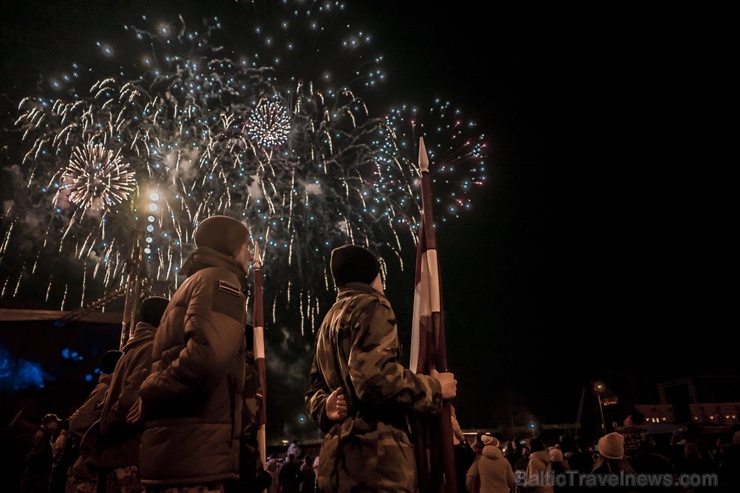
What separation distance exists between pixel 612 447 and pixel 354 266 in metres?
4.58

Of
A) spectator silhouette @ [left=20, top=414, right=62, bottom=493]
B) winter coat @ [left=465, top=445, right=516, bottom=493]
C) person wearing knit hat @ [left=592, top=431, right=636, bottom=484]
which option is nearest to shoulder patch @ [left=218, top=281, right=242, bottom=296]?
person wearing knit hat @ [left=592, top=431, right=636, bottom=484]

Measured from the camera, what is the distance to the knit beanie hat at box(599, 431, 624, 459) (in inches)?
223

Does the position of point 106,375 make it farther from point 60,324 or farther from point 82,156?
point 60,324

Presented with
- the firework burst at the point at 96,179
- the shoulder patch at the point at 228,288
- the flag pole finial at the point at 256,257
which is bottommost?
the shoulder patch at the point at 228,288

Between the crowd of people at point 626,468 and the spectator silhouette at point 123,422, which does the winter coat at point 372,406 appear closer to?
the spectator silhouette at point 123,422

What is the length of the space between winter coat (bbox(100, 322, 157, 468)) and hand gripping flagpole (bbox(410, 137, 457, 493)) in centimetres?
248

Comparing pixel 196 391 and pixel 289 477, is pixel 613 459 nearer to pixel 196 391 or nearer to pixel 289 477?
pixel 196 391

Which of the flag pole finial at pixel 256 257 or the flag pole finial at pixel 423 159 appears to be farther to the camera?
the flag pole finial at pixel 256 257

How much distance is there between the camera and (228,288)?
3.23 m

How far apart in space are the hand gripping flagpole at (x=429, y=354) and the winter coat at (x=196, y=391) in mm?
1277

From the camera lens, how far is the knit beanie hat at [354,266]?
3461mm

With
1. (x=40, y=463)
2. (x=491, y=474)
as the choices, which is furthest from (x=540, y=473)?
(x=40, y=463)

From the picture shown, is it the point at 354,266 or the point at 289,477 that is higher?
the point at 354,266

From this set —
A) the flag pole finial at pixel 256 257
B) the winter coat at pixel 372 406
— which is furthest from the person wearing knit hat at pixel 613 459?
the flag pole finial at pixel 256 257
